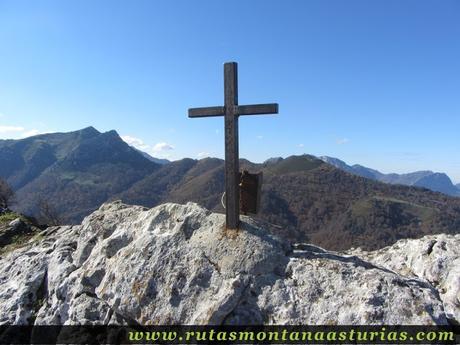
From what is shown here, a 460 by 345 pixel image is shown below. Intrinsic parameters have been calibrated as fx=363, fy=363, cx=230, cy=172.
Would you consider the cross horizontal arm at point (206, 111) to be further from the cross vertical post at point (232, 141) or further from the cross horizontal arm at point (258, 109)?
the cross horizontal arm at point (258, 109)

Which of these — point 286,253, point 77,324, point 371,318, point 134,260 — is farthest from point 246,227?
point 77,324

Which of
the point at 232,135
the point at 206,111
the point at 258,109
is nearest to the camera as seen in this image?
the point at 258,109

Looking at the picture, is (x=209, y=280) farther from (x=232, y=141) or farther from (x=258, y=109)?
(x=258, y=109)

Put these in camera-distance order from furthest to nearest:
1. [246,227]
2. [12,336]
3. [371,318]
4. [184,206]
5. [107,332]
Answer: [184,206], [246,227], [12,336], [107,332], [371,318]

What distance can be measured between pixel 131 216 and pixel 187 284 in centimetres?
396

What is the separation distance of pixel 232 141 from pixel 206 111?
1.28 m

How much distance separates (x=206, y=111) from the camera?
10547mm

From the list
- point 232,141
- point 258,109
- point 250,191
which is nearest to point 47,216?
point 250,191

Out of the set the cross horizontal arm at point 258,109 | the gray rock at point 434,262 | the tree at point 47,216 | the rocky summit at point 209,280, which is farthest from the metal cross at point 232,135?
the tree at point 47,216

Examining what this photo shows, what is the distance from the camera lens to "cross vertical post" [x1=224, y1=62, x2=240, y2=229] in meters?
10.0

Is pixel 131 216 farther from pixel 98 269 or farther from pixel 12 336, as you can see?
pixel 12 336

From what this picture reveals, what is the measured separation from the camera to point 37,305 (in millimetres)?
10133

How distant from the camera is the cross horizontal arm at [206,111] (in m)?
10.3

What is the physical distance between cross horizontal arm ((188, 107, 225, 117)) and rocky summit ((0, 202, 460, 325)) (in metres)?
2.84
